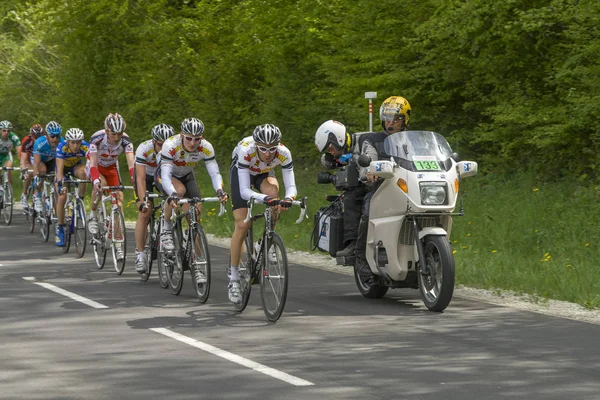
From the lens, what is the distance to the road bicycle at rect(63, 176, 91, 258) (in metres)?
17.2

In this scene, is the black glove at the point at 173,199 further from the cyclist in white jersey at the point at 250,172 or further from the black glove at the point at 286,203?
the black glove at the point at 286,203

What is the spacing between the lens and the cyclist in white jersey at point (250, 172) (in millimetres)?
11094

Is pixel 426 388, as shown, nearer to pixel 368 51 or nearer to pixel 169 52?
pixel 368 51

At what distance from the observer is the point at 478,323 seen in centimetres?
1046

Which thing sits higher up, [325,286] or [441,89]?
[441,89]

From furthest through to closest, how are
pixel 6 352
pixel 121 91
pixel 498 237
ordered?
pixel 121 91 → pixel 498 237 → pixel 6 352

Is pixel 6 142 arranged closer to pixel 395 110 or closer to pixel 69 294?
pixel 69 294

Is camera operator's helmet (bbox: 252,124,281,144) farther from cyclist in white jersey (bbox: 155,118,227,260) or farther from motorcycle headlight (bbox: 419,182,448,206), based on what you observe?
motorcycle headlight (bbox: 419,182,448,206)

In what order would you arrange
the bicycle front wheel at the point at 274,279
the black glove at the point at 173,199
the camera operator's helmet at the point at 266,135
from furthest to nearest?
the black glove at the point at 173,199 → the camera operator's helmet at the point at 266,135 → the bicycle front wheel at the point at 274,279

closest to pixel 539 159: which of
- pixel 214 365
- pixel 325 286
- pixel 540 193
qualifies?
pixel 540 193

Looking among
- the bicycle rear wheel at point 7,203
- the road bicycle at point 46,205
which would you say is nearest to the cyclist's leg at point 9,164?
the bicycle rear wheel at point 7,203

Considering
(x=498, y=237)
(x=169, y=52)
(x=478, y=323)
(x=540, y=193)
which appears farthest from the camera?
(x=169, y=52)

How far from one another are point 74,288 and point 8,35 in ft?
183

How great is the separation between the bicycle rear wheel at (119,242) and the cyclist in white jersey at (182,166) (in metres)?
1.92
